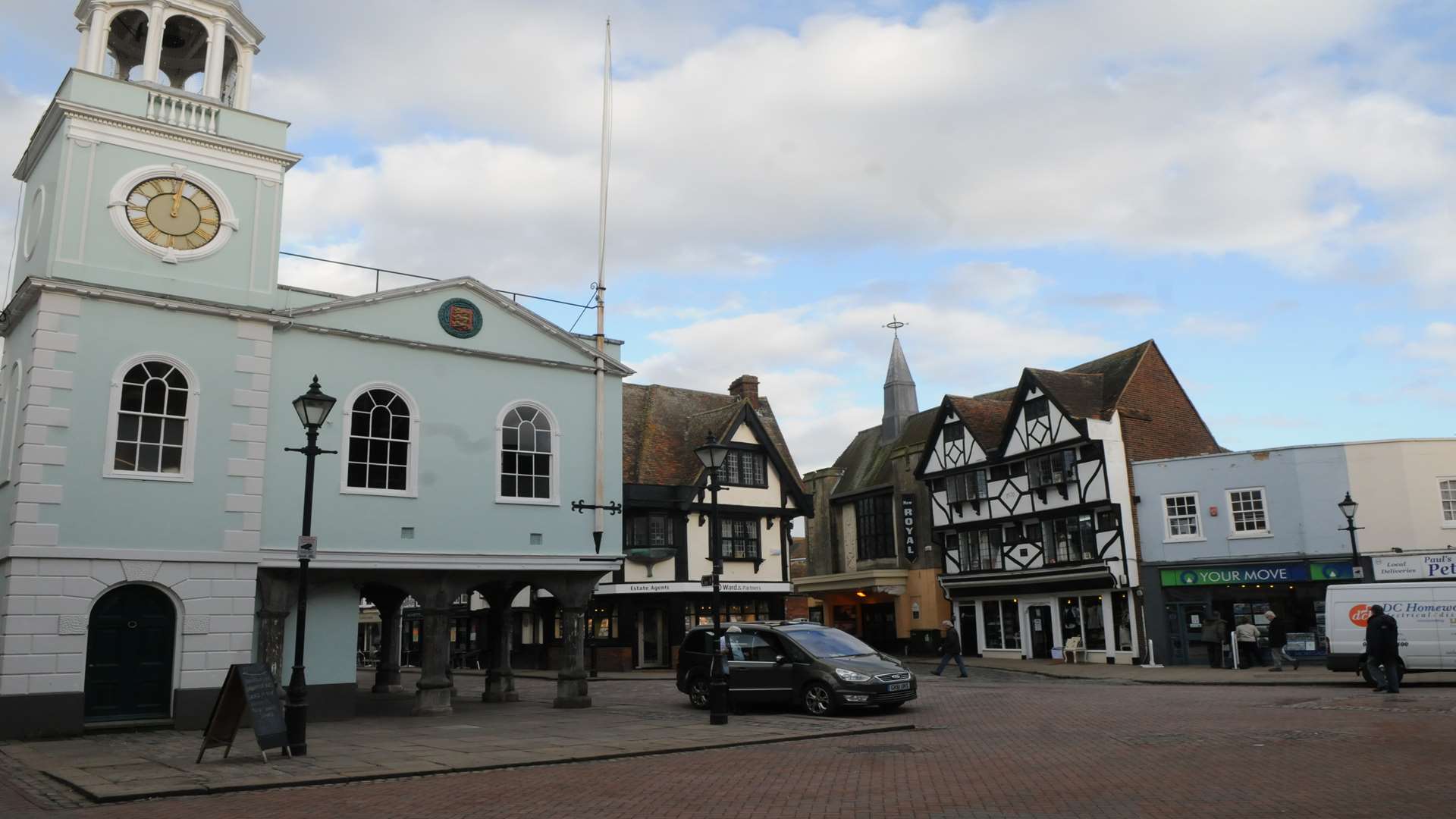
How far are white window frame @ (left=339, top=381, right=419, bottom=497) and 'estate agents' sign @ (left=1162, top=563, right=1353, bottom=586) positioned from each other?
985 inches

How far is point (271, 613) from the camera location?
59.9ft

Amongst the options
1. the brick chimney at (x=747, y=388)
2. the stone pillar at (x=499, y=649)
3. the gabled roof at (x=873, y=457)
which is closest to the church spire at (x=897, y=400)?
the gabled roof at (x=873, y=457)

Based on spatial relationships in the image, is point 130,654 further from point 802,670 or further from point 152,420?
point 802,670

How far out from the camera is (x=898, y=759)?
12945 millimetres

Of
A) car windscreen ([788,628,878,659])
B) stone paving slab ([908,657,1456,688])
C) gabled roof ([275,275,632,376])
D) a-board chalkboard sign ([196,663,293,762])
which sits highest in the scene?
gabled roof ([275,275,632,376])

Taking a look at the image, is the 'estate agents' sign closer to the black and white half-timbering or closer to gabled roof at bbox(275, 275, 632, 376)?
the black and white half-timbering

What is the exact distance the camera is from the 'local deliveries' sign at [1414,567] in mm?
30547

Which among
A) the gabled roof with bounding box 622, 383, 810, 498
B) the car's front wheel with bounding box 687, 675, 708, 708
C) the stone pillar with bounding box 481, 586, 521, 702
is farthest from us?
the gabled roof with bounding box 622, 383, 810, 498

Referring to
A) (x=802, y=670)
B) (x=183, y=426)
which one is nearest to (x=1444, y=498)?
(x=802, y=670)

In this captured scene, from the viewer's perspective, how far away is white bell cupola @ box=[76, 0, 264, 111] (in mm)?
18328

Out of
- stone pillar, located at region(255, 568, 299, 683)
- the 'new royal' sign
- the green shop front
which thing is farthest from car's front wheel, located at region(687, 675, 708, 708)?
the 'new royal' sign

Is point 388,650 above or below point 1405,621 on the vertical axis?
below

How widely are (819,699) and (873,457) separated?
3230cm

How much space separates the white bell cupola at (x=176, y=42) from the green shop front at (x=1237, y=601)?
97.9ft
